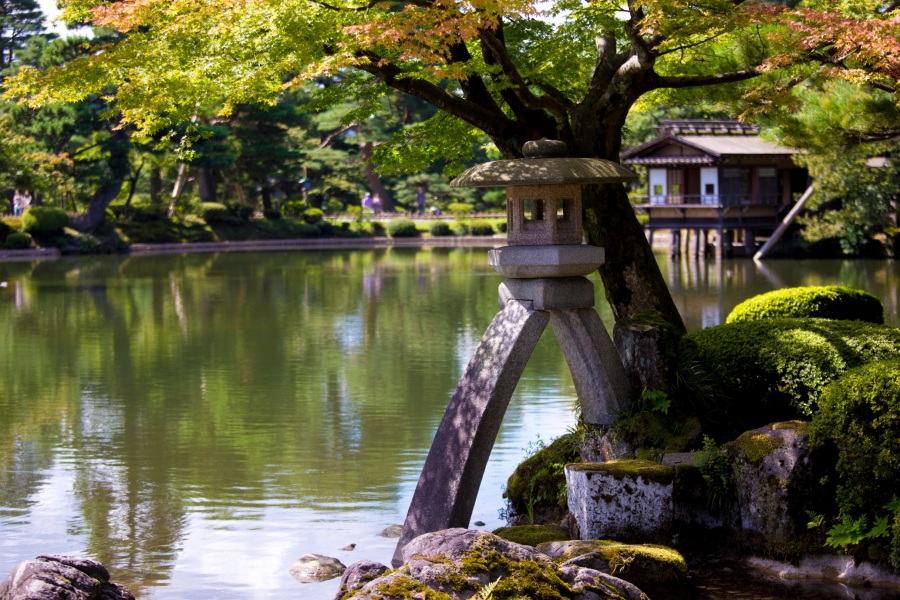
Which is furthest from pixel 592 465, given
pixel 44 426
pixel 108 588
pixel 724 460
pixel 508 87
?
pixel 44 426

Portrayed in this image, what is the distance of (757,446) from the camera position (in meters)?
6.73

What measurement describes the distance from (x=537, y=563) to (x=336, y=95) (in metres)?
5.95

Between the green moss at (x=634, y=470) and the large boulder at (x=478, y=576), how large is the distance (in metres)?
1.32

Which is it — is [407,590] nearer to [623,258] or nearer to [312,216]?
[623,258]

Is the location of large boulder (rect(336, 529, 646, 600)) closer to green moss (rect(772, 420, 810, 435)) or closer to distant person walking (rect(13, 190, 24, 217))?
green moss (rect(772, 420, 810, 435))

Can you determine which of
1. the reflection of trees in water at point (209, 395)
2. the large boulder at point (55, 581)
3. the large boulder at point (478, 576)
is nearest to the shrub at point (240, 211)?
the reflection of trees in water at point (209, 395)

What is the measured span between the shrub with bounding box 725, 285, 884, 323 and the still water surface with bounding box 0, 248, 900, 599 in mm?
2357

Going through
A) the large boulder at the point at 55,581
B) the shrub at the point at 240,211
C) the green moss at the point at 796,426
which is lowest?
the large boulder at the point at 55,581

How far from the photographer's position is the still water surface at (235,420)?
25.7 ft

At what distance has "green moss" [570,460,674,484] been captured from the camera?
664cm

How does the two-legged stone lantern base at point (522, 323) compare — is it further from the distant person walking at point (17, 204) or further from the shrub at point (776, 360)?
the distant person walking at point (17, 204)

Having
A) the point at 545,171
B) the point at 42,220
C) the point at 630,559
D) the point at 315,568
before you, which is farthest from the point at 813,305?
the point at 42,220

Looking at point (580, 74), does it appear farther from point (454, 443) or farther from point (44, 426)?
Result: point (44, 426)

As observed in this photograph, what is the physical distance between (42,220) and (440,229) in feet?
65.3
